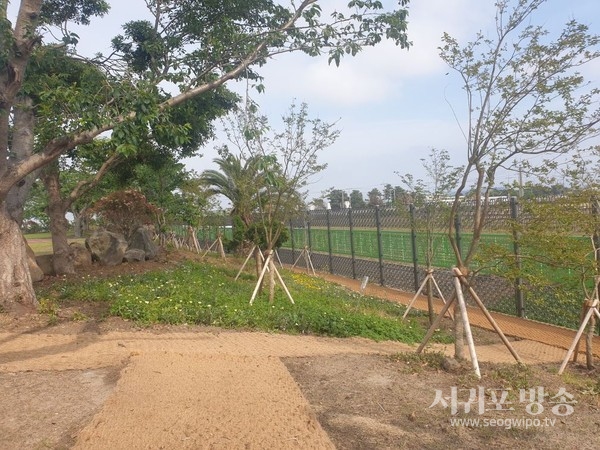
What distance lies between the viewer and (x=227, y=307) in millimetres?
8719

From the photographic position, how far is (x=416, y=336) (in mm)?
8484

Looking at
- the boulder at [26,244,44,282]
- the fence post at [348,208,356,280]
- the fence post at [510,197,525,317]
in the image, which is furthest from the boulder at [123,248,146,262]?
the fence post at [510,197,525,317]

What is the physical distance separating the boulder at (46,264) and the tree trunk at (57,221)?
6.1 inches

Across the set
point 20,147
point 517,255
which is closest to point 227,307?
point 20,147

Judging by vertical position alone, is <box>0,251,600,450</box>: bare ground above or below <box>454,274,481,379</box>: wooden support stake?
below

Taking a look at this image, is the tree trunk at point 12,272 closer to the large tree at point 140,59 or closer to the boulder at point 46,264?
the large tree at point 140,59

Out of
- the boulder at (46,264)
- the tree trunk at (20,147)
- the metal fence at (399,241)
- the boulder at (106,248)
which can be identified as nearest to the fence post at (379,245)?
the metal fence at (399,241)

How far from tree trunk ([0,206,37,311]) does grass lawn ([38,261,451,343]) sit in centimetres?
38

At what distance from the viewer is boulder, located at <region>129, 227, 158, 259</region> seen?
620 inches

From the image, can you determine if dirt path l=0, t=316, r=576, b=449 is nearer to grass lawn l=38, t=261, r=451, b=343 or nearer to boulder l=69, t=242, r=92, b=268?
grass lawn l=38, t=261, r=451, b=343

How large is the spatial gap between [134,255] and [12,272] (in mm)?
6856

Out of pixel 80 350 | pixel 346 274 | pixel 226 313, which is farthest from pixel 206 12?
pixel 346 274

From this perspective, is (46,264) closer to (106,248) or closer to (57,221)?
(57,221)

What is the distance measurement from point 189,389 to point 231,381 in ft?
1.43
